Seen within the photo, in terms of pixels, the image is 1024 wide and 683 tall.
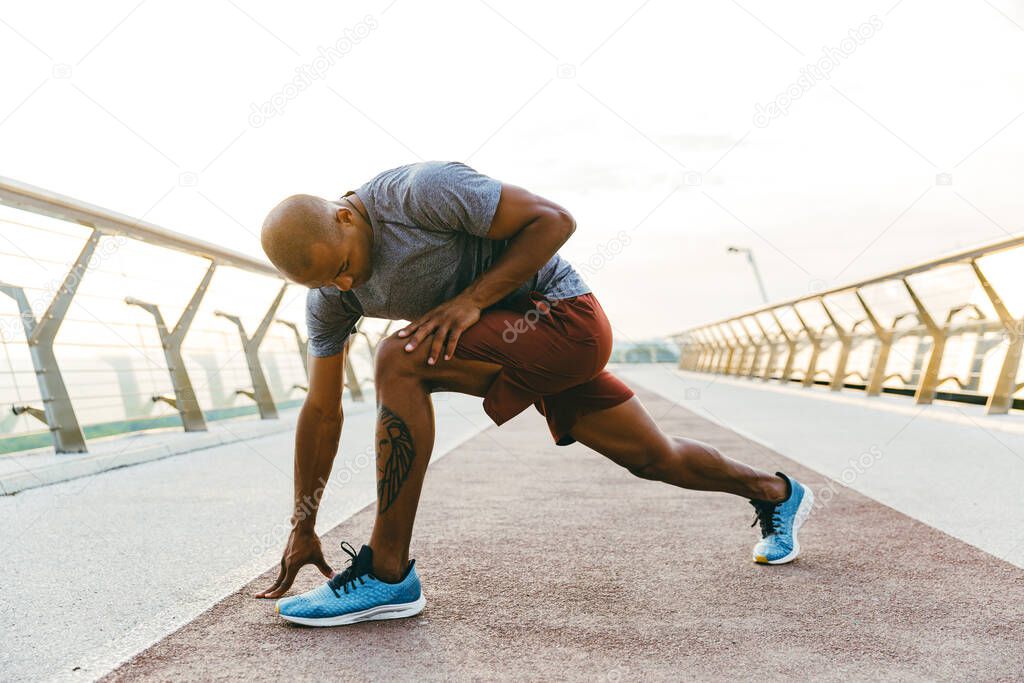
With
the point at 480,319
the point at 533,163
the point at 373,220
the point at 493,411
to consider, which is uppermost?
the point at 533,163

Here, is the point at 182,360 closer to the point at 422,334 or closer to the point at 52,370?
the point at 52,370

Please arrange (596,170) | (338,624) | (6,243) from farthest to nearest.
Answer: (596,170), (6,243), (338,624)

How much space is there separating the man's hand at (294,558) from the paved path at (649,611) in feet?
0.20

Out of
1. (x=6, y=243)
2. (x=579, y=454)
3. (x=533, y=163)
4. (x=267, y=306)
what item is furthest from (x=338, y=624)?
(x=267, y=306)

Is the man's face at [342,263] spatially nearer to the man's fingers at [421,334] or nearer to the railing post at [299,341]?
the man's fingers at [421,334]

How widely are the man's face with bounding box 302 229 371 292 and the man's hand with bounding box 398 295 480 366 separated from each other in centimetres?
20

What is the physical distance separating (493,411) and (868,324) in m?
12.2

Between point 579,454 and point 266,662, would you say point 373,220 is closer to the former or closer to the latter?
point 266,662

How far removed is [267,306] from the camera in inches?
368

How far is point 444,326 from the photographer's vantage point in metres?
2.38

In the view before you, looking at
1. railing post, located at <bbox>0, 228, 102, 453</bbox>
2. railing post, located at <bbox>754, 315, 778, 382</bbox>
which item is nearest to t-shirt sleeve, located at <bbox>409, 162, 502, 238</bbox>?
railing post, located at <bbox>0, 228, 102, 453</bbox>

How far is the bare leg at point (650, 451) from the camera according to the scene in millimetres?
2729

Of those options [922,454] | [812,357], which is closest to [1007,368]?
[922,454]

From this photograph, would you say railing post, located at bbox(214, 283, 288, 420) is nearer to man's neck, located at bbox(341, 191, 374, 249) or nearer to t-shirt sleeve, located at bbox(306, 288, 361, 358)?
t-shirt sleeve, located at bbox(306, 288, 361, 358)
